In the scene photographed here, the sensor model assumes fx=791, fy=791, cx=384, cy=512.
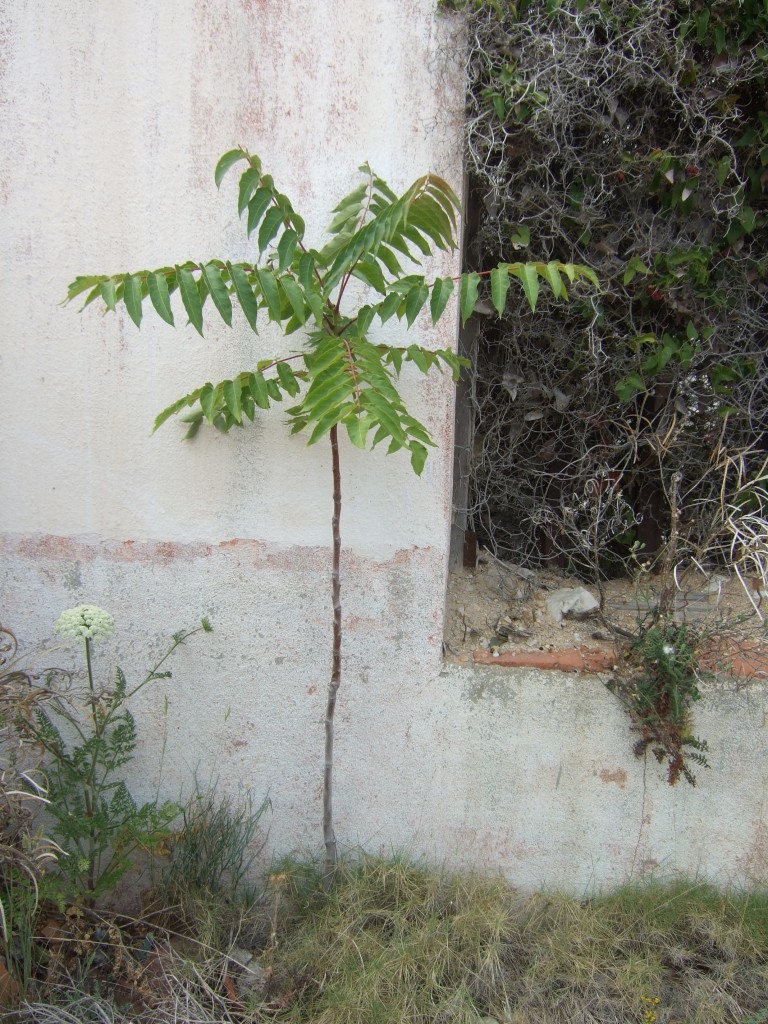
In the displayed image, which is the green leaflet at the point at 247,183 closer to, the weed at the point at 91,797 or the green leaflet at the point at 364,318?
the green leaflet at the point at 364,318

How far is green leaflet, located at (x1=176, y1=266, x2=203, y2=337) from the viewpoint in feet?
7.01

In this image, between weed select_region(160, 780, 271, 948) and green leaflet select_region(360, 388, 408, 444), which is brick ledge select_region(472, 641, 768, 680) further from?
green leaflet select_region(360, 388, 408, 444)

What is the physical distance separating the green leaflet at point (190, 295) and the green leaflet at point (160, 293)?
0.04m

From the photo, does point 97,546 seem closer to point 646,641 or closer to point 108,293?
point 108,293

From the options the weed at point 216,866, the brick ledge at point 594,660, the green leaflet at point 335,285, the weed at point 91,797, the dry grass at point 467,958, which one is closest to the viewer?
the green leaflet at point 335,285

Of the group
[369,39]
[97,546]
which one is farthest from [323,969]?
[369,39]

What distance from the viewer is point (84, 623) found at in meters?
2.51

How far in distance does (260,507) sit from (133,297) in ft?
3.17

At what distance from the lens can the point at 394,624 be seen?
2.90m

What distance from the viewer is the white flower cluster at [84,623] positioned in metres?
2.48

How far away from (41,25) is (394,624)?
242cm

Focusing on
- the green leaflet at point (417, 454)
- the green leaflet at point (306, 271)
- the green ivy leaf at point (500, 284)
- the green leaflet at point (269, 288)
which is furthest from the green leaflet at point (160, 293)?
the green ivy leaf at point (500, 284)

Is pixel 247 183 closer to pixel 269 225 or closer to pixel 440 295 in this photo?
pixel 269 225

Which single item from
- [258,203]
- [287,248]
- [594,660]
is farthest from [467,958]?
[258,203]
